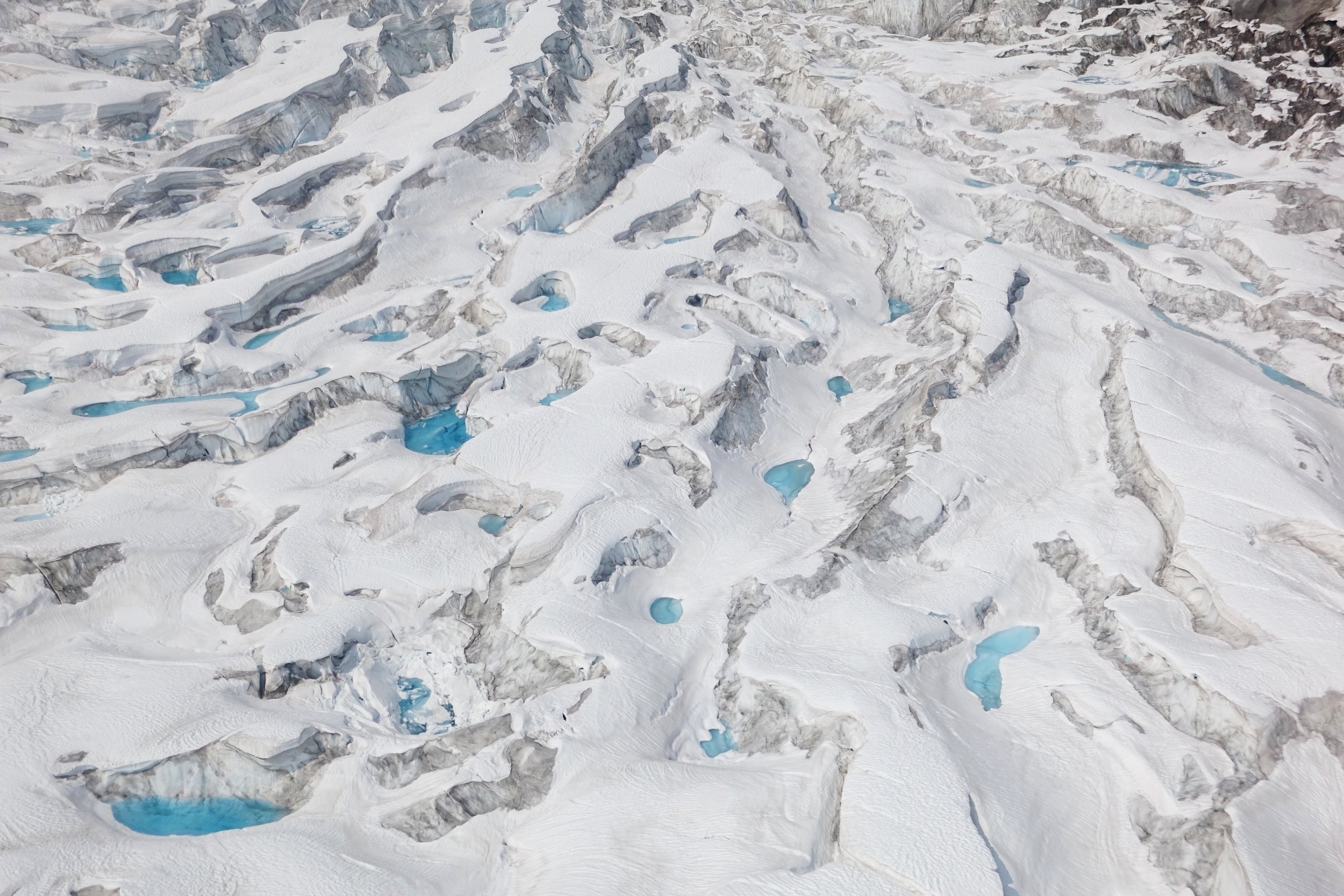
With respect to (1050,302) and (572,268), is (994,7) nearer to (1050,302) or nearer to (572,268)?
(1050,302)

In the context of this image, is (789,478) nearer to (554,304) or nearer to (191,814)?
(554,304)

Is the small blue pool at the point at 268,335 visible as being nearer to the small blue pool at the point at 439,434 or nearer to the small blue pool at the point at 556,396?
the small blue pool at the point at 439,434

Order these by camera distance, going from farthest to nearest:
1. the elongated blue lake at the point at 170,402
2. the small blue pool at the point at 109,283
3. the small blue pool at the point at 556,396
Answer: the small blue pool at the point at 109,283, the elongated blue lake at the point at 170,402, the small blue pool at the point at 556,396

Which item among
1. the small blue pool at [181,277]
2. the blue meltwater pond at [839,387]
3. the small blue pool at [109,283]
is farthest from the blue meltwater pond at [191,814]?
the small blue pool at [181,277]

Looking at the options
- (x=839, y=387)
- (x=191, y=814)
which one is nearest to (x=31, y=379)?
(x=191, y=814)

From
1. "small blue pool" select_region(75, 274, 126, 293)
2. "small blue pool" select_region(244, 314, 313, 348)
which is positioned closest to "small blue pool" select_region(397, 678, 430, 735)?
"small blue pool" select_region(244, 314, 313, 348)

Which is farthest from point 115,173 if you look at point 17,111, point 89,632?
point 89,632

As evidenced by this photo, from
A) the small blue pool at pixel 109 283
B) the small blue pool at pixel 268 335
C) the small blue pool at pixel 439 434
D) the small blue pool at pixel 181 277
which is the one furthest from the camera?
the small blue pool at pixel 181 277
